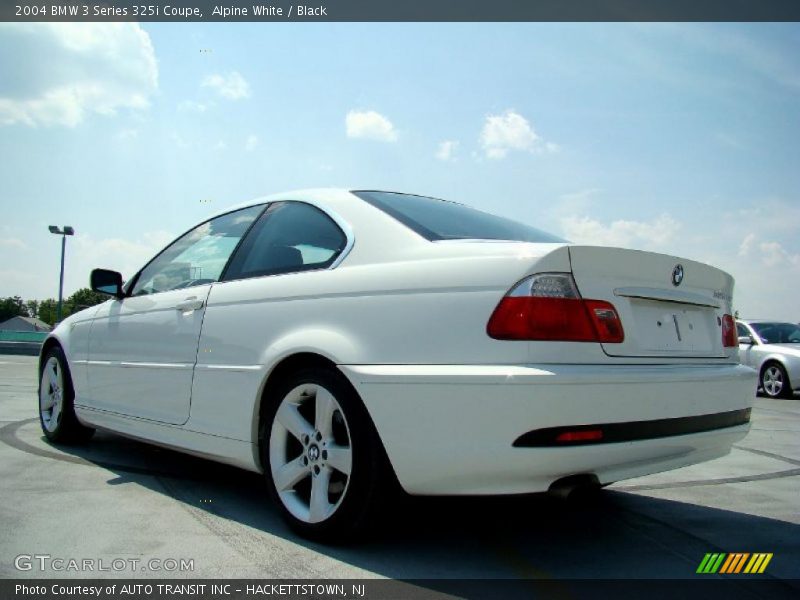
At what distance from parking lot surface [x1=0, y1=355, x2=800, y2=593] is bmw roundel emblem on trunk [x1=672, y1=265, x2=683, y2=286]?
3.30 feet

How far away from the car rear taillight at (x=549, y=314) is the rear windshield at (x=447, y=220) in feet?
1.81

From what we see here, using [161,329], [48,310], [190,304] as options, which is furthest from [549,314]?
[48,310]

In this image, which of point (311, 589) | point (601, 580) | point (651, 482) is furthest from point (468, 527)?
point (651, 482)

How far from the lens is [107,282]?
15.1 ft

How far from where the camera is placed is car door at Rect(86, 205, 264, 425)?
363 cm

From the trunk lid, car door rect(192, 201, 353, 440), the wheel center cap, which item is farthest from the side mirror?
the trunk lid

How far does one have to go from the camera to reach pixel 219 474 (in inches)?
164

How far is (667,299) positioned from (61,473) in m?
3.38

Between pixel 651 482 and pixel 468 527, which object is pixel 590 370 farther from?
pixel 651 482

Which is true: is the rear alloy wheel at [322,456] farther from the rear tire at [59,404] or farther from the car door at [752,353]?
the car door at [752,353]

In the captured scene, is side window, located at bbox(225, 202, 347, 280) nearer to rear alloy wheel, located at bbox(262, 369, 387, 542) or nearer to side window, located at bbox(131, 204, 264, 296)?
side window, located at bbox(131, 204, 264, 296)

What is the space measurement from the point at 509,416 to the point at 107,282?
3.27 m

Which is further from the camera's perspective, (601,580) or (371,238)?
(371,238)

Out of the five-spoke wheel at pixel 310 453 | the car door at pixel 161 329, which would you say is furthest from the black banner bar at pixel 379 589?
the car door at pixel 161 329
